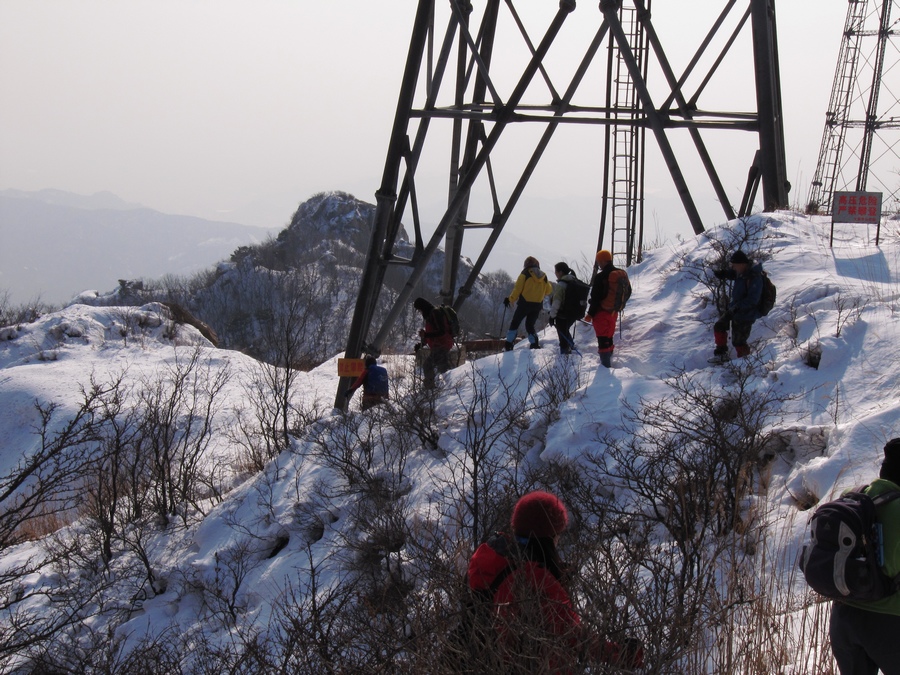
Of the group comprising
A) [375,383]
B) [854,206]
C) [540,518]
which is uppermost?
[854,206]

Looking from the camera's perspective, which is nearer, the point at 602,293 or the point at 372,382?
the point at 602,293

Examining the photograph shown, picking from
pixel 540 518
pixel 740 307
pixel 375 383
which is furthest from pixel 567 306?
pixel 540 518

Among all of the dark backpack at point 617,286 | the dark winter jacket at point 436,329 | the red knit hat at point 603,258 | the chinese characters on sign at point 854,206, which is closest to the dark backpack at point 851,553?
the dark backpack at point 617,286

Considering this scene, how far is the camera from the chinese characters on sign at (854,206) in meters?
7.87

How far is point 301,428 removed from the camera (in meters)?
9.66

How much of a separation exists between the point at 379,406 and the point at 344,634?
4762mm

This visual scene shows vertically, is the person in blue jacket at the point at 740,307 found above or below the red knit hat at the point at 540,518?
above

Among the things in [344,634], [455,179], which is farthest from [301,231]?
[344,634]

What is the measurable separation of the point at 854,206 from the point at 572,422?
415 cm

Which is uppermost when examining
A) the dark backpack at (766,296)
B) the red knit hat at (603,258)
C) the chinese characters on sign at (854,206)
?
the chinese characters on sign at (854,206)

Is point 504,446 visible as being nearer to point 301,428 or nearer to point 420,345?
point 420,345

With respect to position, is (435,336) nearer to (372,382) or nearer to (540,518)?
(372,382)

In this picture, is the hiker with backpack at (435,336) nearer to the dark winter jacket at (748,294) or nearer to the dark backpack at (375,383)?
the dark backpack at (375,383)

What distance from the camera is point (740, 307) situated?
22.6 ft
